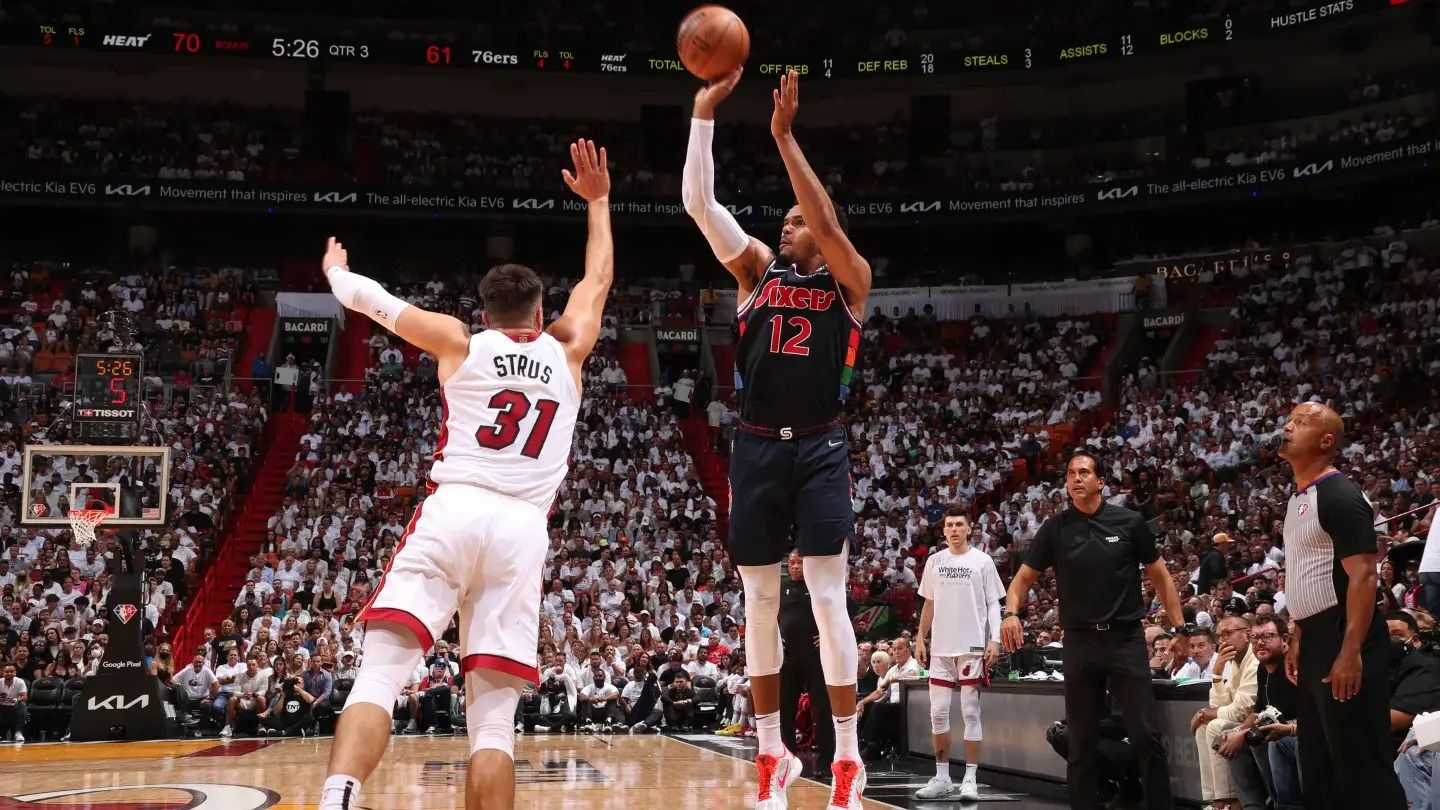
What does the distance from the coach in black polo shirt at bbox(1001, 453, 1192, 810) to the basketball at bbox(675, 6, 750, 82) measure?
305cm

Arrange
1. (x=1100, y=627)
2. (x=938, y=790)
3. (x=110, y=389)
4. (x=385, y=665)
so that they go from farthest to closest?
1. (x=110, y=389)
2. (x=938, y=790)
3. (x=1100, y=627)
4. (x=385, y=665)

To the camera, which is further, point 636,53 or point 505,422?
point 636,53

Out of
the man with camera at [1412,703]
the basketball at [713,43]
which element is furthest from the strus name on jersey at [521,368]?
the man with camera at [1412,703]

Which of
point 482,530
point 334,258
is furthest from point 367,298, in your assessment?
point 482,530

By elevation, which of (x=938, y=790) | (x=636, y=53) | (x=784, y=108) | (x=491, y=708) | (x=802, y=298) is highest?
(x=636, y=53)

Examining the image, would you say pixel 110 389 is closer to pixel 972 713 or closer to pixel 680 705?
Result: pixel 680 705

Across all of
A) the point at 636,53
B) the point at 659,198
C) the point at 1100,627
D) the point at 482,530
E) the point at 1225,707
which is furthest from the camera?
the point at 636,53

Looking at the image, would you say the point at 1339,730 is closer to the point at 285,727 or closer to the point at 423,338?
the point at 423,338

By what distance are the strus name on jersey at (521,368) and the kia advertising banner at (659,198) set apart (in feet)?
88.4

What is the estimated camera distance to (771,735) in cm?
589

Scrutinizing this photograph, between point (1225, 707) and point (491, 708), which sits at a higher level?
point (491, 708)

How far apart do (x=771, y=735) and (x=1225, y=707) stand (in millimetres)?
2924

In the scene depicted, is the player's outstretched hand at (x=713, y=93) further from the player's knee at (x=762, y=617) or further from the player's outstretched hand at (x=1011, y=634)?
the player's outstretched hand at (x=1011, y=634)

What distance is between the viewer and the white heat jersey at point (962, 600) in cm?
999
